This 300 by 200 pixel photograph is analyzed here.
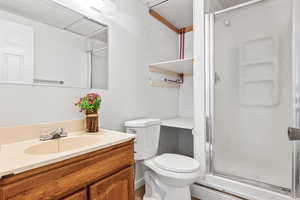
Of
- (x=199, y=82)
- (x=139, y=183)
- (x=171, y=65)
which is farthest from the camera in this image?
(x=171, y=65)

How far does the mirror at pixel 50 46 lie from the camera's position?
3.05 ft

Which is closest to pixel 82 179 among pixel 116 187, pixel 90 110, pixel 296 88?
pixel 116 187

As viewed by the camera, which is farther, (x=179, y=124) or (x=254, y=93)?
(x=179, y=124)

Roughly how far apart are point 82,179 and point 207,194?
4.54 feet

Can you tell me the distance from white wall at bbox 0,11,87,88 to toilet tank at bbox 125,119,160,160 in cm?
60

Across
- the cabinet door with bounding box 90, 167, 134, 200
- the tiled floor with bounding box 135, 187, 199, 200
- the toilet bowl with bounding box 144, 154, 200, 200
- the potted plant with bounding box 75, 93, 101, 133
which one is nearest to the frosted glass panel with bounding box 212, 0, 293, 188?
the toilet bowl with bounding box 144, 154, 200, 200

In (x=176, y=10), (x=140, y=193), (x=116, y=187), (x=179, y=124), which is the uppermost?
(x=176, y=10)

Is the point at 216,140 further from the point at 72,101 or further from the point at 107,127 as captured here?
the point at 72,101

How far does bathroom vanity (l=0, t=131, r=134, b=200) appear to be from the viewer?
586 millimetres

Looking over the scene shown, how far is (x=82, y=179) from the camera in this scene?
2.52 feet

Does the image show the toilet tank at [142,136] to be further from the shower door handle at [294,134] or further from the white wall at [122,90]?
the shower door handle at [294,134]

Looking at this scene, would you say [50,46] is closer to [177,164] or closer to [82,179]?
[82,179]

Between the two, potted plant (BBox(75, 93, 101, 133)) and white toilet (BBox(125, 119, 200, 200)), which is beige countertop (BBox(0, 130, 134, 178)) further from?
white toilet (BBox(125, 119, 200, 200))

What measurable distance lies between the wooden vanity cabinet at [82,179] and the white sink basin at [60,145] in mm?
188
